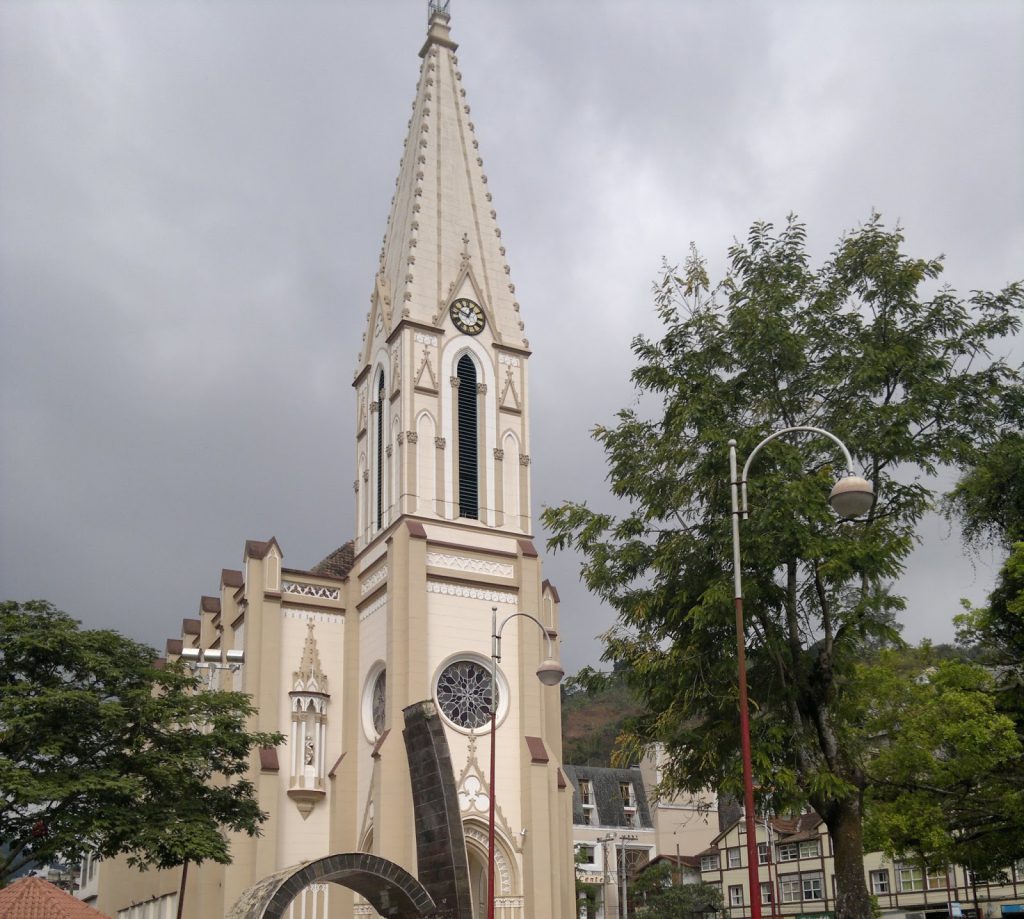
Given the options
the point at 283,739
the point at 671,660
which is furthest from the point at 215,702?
the point at 671,660

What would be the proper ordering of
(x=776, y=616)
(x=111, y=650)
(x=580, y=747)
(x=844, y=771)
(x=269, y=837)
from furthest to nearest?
(x=580, y=747), (x=269, y=837), (x=111, y=650), (x=776, y=616), (x=844, y=771)

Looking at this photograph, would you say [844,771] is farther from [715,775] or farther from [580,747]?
[580,747]

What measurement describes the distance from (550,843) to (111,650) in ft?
49.9

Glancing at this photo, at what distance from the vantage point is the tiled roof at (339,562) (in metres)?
45.7

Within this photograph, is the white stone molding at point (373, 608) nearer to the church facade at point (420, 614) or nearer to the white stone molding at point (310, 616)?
the church facade at point (420, 614)

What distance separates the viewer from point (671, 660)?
73.2ft

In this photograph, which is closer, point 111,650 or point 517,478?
point 111,650

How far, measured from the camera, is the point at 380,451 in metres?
42.9

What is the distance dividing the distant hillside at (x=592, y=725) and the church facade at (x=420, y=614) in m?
55.5

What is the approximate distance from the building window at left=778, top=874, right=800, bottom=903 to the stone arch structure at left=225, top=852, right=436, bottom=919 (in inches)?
1640

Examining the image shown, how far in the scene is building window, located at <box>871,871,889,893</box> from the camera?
5575cm

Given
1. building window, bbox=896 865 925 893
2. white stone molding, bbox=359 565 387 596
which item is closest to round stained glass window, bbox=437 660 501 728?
white stone molding, bbox=359 565 387 596

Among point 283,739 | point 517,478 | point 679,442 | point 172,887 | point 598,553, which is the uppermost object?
point 517,478

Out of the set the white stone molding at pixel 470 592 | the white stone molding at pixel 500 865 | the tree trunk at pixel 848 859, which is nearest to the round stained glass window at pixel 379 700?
the white stone molding at pixel 470 592
